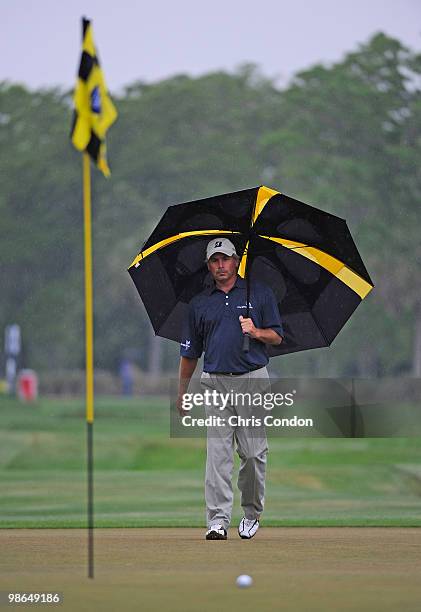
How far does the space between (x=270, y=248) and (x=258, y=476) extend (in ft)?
6.24

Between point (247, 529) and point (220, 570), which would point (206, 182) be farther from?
point (220, 570)

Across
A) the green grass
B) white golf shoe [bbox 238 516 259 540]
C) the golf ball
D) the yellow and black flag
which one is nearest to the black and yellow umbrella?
white golf shoe [bbox 238 516 259 540]

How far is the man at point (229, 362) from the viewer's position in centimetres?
1196

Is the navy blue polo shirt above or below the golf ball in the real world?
above

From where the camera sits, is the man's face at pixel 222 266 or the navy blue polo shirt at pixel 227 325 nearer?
the navy blue polo shirt at pixel 227 325

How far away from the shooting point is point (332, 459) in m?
40.2

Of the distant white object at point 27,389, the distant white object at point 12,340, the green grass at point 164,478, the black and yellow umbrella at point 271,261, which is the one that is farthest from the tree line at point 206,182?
the black and yellow umbrella at point 271,261

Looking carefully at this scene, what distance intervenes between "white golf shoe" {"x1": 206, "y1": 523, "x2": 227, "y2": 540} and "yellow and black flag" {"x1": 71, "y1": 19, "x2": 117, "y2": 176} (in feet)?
10.8

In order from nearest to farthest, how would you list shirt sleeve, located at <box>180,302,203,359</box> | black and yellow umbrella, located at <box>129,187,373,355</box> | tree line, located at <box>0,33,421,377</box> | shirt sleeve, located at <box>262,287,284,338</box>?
shirt sleeve, located at <box>262,287,284,338</box> < shirt sleeve, located at <box>180,302,203,359</box> < black and yellow umbrella, located at <box>129,187,373,355</box> < tree line, located at <box>0,33,421,377</box>

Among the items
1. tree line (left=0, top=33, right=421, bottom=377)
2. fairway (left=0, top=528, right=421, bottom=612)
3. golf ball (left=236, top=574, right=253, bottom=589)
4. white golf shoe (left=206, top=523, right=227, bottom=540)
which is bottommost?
fairway (left=0, top=528, right=421, bottom=612)

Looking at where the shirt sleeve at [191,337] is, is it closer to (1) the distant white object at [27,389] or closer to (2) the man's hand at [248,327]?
(2) the man's hand at [248,327]

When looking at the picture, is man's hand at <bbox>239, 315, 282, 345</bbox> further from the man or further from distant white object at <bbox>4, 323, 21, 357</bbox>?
distant white object at <bbox>4, 323, 21, 357</bbox>

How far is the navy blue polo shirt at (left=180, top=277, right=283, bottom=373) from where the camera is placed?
12.0m

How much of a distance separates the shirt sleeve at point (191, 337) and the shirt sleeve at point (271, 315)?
528mm
